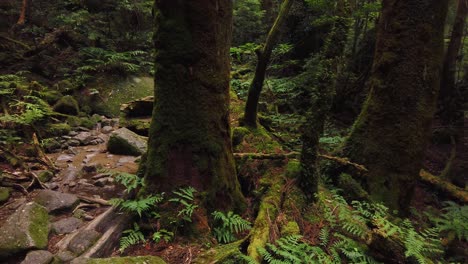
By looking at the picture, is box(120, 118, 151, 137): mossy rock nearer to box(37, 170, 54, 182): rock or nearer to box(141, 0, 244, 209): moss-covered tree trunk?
box(37, 170, 54, 182): rock

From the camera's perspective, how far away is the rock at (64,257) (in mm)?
3416

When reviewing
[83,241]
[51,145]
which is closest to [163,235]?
[83,241]

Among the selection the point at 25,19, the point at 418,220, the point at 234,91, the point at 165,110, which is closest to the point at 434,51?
the point at 418,220

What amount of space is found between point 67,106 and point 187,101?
7.20m

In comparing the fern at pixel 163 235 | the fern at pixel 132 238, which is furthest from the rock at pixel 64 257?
the fern at pixel 163 235

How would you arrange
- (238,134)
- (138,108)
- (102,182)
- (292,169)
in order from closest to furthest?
(292,169) → (102,182) → (238,134) → (138,108)

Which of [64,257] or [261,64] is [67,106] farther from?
[64,257]

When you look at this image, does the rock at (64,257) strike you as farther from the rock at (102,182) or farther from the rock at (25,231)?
the rock at (102,182)

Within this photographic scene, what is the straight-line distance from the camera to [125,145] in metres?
7.35

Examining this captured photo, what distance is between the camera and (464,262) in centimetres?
455

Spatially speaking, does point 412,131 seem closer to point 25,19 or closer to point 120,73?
point 120,73

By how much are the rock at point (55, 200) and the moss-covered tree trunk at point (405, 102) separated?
16.0 ft

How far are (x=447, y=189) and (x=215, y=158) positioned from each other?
5995 mm

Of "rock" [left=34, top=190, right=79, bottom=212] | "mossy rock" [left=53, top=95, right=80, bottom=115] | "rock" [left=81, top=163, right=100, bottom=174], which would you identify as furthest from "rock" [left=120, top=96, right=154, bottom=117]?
"rock" [left=34, top=190, right=79, bottom=212]
